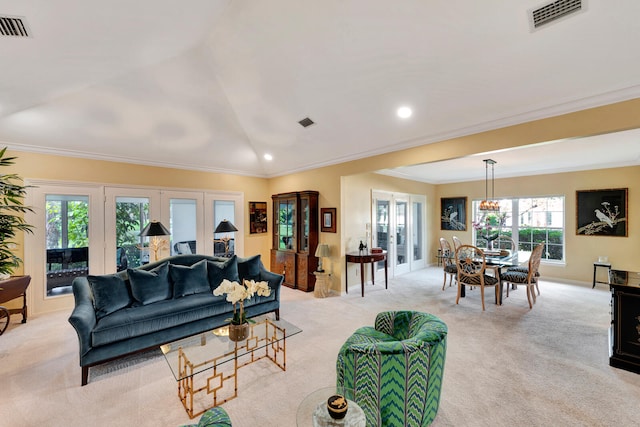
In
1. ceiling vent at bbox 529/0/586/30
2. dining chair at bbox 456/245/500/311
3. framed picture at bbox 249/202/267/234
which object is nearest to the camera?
ceiling vent at bbox 529/0/586/30

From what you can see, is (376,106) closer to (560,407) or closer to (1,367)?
(560,407)

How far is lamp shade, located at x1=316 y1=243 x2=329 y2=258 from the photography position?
17.0 feet

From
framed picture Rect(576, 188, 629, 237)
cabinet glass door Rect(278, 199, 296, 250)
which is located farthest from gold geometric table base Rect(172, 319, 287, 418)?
framed picture Rect(576, 188, 629, 237)

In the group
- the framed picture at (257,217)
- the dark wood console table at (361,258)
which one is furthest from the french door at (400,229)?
the framed picture at (257,217)

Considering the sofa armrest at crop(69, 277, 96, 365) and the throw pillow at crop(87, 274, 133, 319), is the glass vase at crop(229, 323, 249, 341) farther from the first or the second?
the throw pillow at crop(87, 274, 133, 319)

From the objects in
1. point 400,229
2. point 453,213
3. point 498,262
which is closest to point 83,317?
point 498,262

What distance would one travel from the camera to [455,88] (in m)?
3.00

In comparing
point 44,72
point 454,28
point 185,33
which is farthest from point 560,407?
point 44,72

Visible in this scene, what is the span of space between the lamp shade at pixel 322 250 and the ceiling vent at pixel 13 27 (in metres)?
4.42

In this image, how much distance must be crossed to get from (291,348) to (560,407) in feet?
8.10

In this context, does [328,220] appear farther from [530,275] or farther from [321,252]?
[530,275]

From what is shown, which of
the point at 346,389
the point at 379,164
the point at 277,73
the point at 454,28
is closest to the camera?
the point at 346,389

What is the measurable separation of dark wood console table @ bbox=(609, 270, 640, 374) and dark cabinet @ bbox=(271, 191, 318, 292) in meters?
4.24

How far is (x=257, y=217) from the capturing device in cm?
666
